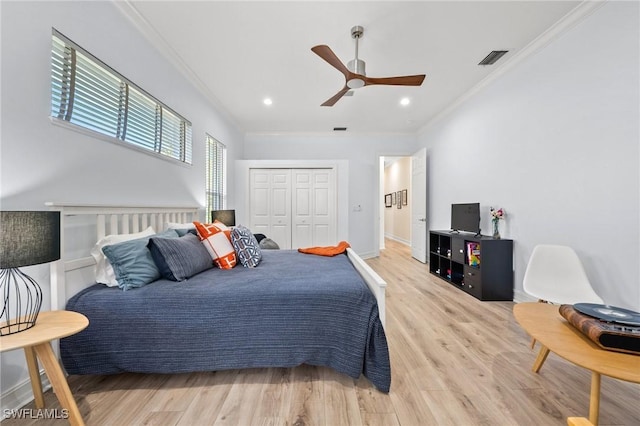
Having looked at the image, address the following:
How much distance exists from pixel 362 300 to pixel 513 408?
1001 mm

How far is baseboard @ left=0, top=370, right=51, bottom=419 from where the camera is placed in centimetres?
135

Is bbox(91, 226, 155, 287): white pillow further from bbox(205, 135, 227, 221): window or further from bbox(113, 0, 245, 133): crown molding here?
bbox(205, 135, 227, 221): window

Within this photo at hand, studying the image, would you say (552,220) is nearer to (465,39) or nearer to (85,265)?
(465,39)

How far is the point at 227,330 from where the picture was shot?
5.26 ft

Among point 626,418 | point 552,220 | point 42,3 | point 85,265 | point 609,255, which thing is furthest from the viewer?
point 552,220

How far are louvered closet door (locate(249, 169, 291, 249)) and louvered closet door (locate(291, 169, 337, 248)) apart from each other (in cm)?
14

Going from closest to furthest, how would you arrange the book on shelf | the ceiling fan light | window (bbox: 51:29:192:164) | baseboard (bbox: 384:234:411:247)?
window (bbox: 51:29:192:164), the ceiling fan light, the book on shelf, baseboard (bbox: 384:234:411:247)

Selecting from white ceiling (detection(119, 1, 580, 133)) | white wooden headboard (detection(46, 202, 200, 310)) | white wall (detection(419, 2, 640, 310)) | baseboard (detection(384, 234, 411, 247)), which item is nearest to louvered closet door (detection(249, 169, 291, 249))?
white ceiling (detection(119, 1, 580, 133))

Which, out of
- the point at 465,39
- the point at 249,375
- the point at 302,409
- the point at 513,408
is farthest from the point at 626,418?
the point at 465,39

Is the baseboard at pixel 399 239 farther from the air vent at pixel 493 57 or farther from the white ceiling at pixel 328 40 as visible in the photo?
the air vent at pixel 493 57

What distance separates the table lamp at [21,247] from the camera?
3.50 feet

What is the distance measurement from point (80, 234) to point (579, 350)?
2.92 m

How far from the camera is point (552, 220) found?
2605 mm

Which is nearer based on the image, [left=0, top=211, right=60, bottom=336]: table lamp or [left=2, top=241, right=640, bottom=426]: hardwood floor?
[left=0, top=211, right=60, bottom=336]: table lamp
